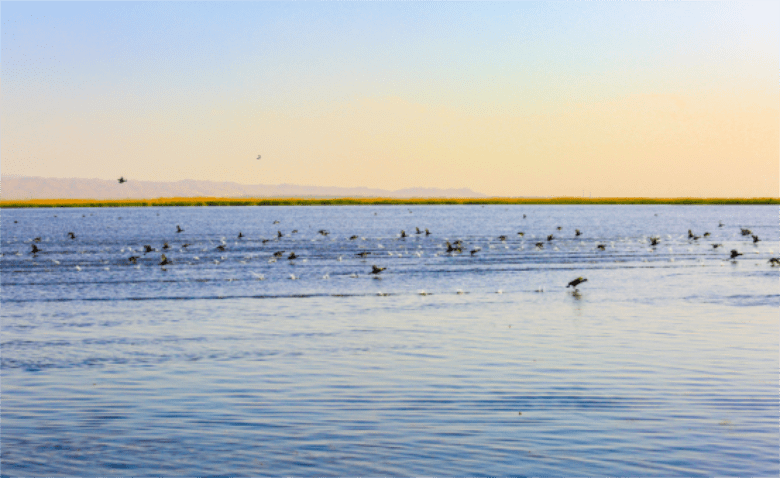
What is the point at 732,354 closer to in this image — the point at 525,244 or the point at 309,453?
the point at 309,453

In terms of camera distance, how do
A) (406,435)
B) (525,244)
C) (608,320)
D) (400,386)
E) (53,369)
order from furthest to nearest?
(525,244), (608,320), (53,369), (400,386), (406,435)

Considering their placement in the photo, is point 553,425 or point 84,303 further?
point 84,303

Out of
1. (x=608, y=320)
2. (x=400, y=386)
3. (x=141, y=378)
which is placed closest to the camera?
(x=400, y=386)

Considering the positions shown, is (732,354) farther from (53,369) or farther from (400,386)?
(53,369)

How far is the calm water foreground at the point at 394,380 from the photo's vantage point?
33.4 ft

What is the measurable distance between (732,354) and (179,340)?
13.4 metres

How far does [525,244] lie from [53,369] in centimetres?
5513

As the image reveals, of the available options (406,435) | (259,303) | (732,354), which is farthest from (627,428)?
(259,303)

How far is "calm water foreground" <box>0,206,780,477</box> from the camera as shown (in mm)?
10172

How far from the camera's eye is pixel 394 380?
14.8 meters

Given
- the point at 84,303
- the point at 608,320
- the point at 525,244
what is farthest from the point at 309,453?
the point at 525,244

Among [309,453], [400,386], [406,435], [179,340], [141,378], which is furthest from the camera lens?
[179,340]

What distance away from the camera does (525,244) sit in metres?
68.2

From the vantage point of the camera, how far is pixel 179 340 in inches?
802
